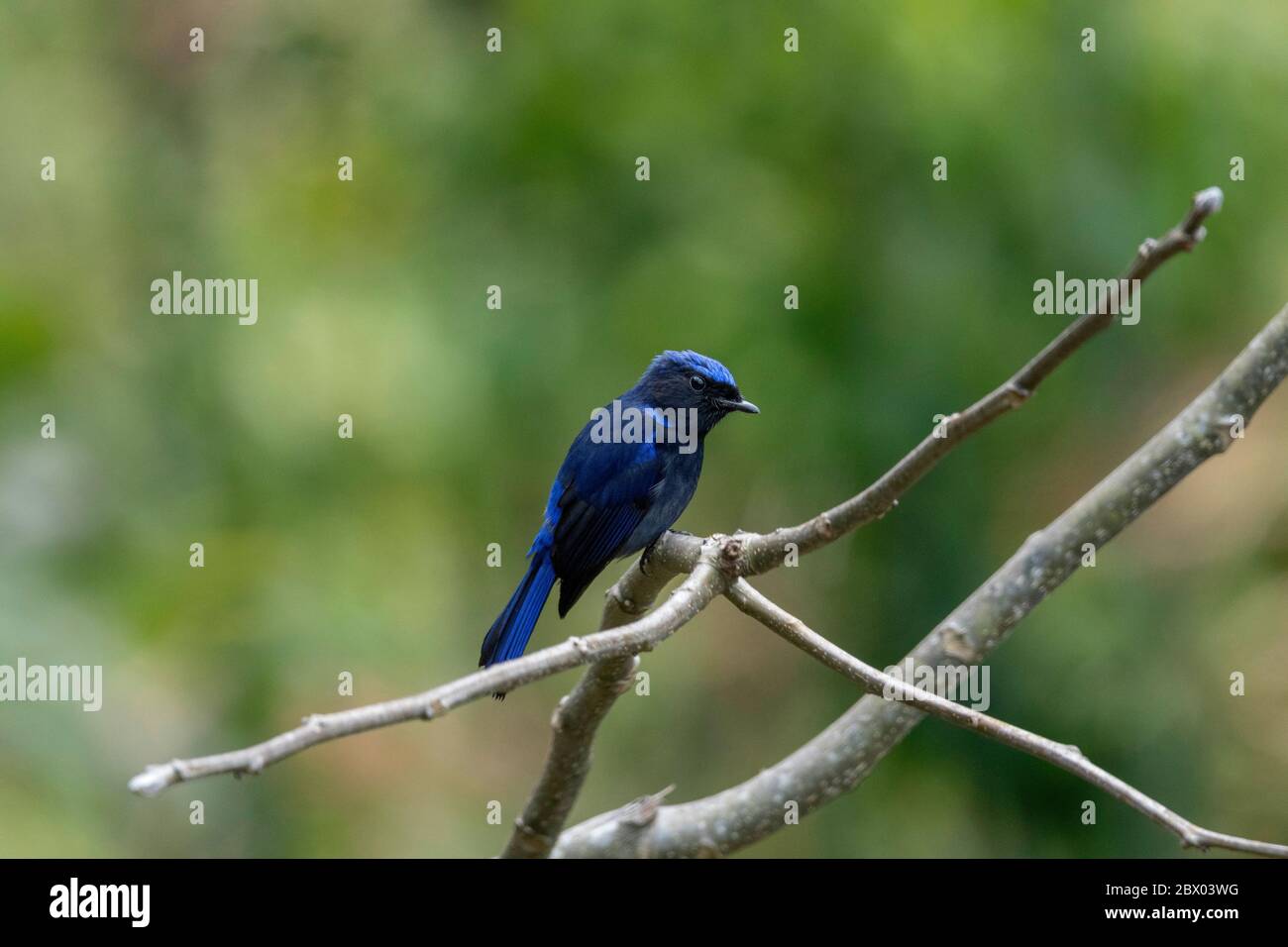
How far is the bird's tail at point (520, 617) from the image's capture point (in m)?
3.83

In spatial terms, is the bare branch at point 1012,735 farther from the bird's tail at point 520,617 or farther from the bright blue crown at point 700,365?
the bright blue crown at point 700,365

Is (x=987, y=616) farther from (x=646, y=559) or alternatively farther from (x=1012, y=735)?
(x=1012, y=735)

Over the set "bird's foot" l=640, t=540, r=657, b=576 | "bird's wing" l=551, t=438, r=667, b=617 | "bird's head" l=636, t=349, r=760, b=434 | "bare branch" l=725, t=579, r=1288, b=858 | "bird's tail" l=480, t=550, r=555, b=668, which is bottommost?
"bare branch" l=725, t=579, r=1288, b=858

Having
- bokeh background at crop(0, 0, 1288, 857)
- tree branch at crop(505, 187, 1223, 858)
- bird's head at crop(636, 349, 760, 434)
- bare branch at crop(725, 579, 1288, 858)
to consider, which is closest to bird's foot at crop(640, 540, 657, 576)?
tree branch at crop(505, 187, 1223, 858)

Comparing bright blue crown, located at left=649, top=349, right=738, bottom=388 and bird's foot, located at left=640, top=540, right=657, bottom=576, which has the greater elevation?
bright blue crown, located at left=649, top=349, right=738, bottom=388

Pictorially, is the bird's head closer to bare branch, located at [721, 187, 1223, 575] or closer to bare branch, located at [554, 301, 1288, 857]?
bare branch, located at [554, 301, 1288, 857]

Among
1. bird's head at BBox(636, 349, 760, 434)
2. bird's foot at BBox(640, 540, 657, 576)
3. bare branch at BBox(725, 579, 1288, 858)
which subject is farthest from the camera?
bird's head at BBox(636, 349, 760, 434)

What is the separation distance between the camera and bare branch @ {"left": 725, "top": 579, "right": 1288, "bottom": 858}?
2.29m

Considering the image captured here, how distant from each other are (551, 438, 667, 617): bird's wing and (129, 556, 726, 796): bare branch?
161cm

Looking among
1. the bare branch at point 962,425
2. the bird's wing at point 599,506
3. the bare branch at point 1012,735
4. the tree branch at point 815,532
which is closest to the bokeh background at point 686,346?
Result: the bird's wing at point 599,506

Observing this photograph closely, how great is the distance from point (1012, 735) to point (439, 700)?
1109 mm

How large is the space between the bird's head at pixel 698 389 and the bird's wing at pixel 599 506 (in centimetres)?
31

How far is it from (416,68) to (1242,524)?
475 centimetres

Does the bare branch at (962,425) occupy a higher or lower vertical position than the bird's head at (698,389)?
lower
